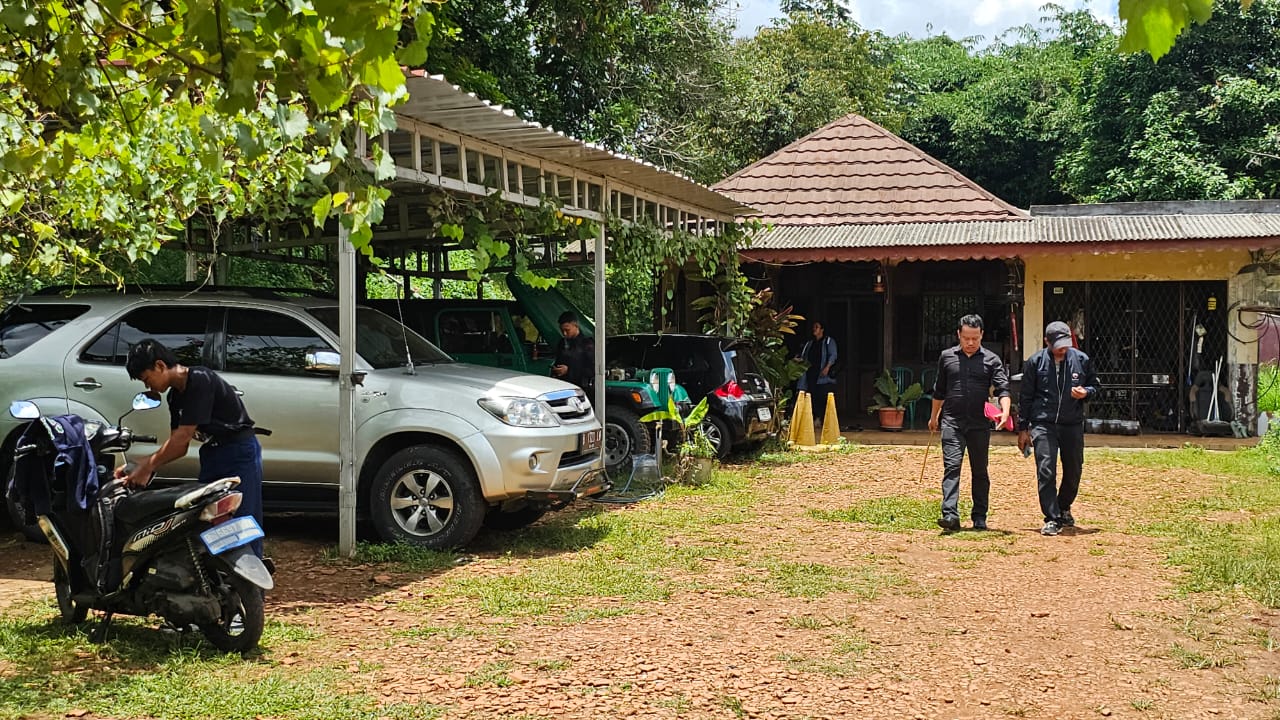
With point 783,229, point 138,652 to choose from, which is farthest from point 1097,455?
point 138,652

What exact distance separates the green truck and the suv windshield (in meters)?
3.10

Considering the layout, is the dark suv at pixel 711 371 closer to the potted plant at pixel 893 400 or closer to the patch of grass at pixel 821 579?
the potted plant at pixel 893 400

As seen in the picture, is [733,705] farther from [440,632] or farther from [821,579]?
[821,579]

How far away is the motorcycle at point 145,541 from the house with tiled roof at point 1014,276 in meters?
12.3

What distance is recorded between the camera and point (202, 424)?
19.3 feet

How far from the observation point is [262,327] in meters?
8.48

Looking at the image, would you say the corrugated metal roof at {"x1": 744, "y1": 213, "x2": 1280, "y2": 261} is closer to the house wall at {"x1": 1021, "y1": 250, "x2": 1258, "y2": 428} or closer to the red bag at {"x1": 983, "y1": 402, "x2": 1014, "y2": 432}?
the house wall at {"x1": 1021, "y1": 250, "x2": 1258, "y2": 428}

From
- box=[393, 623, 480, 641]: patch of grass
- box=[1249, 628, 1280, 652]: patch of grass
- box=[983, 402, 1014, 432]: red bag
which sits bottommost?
box=[1249, 628, 1280, 652]: patch of grass

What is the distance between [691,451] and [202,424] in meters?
6.53

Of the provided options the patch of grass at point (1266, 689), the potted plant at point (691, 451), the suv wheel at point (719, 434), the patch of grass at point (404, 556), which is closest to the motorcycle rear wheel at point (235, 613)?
the patch of grass at point (404, 556)

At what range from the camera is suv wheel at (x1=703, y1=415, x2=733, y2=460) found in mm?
13305

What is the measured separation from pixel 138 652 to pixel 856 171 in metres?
17.3

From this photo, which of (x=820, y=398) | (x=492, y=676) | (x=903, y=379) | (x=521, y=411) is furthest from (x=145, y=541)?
(x=903, y=379)

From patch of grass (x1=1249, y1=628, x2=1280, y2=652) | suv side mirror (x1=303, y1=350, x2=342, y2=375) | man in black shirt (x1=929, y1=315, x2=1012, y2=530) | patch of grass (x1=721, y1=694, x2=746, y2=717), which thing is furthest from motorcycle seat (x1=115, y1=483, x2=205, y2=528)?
man in black shirt (x1=929, y1=315, x2=1012, y2=530)
